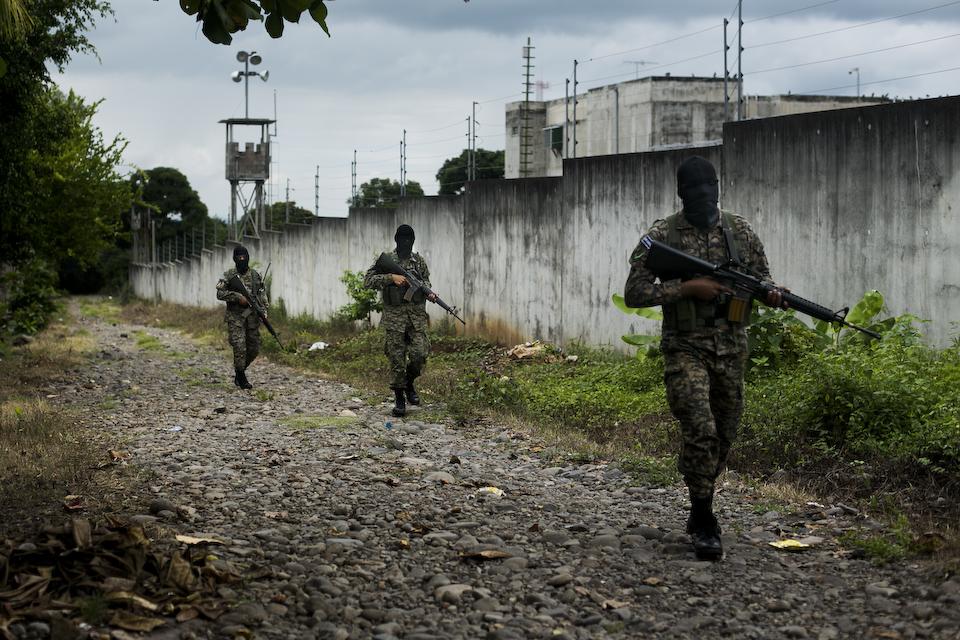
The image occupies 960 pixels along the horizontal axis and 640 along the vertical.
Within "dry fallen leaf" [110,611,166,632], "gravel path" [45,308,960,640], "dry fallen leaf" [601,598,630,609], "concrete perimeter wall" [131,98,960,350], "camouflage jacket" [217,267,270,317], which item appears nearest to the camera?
"dry fallen leaf" [110,611,166,632]

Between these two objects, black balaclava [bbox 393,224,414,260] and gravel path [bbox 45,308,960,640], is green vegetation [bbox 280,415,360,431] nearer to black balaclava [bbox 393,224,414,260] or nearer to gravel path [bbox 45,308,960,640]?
gravel path [bbox 45,308,960,640]

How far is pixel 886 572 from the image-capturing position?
4.93 meters

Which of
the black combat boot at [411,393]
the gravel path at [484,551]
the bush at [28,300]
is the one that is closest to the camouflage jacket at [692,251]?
the gravel path at [484,551]

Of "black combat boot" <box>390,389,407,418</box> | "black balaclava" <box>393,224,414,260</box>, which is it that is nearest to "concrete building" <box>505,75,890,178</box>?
"black balaclava" <box>393,224,414,260</box>

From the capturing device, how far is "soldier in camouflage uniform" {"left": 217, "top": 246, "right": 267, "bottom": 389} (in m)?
13.0

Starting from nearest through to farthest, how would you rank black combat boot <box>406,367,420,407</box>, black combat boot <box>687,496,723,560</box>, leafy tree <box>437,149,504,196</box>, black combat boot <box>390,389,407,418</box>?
black combat boot <box>687,496,723,560</box> < black combat boot <box>390,389,407,418</box> < black combat boot <box>406,367,420,407</box> < leafy tree <box>437,149,504,196</box>

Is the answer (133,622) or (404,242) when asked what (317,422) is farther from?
(133,622)

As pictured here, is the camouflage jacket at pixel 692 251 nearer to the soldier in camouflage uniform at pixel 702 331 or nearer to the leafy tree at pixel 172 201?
the soldier in camouflage uniform at pixel 702 331

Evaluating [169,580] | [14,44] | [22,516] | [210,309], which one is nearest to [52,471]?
[22,516]

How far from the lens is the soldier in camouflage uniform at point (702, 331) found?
5320mm

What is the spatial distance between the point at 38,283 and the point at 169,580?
22675 millimetres

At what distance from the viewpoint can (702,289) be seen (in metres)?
5.34

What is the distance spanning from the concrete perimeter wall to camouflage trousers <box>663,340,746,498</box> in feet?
13.0

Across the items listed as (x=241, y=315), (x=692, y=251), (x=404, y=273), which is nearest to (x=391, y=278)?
(x=404, y=273)
